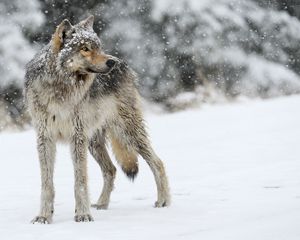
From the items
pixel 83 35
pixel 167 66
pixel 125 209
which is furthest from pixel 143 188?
pixel 167 66

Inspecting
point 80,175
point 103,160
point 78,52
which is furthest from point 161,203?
point 78,52

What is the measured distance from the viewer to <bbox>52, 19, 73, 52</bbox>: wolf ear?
16.0ft

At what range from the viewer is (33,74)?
5.06m

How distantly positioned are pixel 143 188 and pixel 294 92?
28.8 feet

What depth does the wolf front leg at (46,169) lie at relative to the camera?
4.97 metres

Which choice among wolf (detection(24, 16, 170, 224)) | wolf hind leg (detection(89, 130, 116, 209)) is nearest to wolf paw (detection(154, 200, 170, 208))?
wolf (detection(24, 16, 170, 224))

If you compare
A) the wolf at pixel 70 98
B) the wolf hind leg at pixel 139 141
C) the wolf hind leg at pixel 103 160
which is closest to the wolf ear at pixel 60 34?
the wolf at pixel 70 98

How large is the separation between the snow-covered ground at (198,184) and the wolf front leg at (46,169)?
17 centimetres

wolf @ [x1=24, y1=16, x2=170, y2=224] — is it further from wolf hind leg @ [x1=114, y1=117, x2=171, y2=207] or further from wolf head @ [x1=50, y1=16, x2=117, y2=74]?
wolf hind leg @ [x1=114, y1=117, x2=171, y2=207]

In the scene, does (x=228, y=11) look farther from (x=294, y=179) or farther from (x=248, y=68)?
(x=294, y=179)

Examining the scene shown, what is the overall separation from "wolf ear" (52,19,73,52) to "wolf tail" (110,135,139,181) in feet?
4.54

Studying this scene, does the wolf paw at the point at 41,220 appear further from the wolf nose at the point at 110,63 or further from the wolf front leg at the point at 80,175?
the wolf nose at the point at 110,63

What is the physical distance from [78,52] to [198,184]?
272 centimetres

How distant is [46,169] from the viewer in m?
5.07
